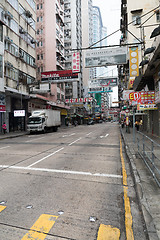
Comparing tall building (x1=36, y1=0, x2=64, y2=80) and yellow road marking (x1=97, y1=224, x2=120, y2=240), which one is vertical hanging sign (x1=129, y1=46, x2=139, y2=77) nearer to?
yellow road marking (x1=97, y1=224, x2=120, y2=240)

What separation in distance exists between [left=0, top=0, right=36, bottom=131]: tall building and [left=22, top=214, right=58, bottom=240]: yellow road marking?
68.6 ft

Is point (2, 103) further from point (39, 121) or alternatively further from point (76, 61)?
point (76, 61)

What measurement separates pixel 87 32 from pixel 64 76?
9470cm

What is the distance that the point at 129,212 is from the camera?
3.54 meters

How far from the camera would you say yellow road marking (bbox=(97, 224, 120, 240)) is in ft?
9.12

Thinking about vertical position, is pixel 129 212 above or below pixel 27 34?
below

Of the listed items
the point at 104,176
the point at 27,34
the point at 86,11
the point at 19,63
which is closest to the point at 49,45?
the point at 27,34

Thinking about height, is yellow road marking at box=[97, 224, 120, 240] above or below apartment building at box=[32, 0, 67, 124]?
below

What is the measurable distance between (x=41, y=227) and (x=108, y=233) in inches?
Result: 47.1

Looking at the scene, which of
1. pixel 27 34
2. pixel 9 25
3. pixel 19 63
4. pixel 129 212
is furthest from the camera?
pixel 27 34

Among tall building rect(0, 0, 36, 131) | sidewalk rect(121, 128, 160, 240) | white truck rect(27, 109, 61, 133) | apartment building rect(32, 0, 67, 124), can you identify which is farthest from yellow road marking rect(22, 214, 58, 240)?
apartment building rect(32, 0, 67, 124)

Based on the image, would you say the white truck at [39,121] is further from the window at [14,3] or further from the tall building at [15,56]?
the window at [14,3]

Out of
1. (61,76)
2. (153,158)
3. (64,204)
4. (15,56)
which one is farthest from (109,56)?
(15,56)

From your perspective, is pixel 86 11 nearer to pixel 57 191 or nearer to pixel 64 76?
pixel 64 76
